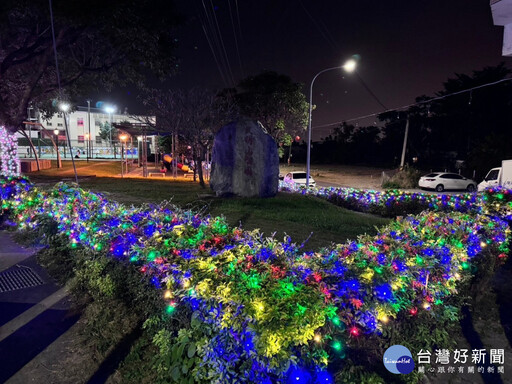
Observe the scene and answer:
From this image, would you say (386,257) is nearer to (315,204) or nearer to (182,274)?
(182,274)

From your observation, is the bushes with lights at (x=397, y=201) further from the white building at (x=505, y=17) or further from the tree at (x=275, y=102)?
the tree at (x=275, y=102)

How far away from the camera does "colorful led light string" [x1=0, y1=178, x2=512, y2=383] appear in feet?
8.59

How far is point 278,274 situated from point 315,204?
33.4ft

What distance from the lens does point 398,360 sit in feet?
11.0

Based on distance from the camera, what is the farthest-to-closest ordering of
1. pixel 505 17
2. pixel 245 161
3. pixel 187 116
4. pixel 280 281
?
pixel 187 116 → pixel 245 161 → pixel 505 17 → pixel 280 281

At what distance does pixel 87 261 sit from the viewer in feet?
15.9

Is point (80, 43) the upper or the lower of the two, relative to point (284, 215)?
upper

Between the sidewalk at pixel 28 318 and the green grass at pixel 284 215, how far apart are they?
3320 millimetres

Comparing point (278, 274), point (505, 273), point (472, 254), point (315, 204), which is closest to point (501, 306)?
point (472, 254)

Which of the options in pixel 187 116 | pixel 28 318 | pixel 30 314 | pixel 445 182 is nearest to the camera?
pixel 28 318

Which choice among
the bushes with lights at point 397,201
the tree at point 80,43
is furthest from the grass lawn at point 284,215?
the tree at point 80,43

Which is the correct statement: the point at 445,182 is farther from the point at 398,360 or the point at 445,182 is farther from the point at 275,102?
the point at 398,360

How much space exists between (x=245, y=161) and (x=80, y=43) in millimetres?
10115

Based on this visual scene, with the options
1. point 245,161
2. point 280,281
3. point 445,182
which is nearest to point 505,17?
point 280,281
